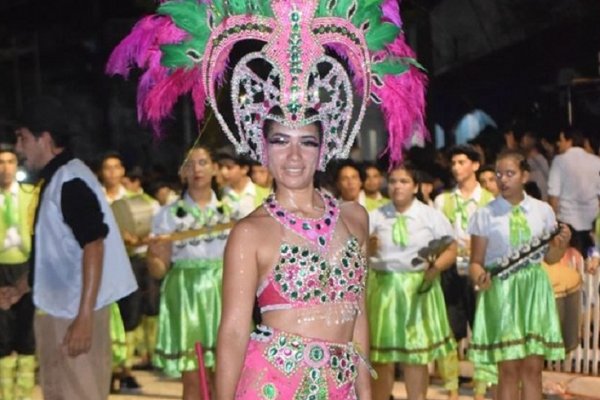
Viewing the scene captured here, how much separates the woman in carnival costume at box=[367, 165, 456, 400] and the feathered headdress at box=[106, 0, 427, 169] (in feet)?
12.9

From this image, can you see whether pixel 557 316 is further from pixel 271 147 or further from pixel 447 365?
pixel 271 147

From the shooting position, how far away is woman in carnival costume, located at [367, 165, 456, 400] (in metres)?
9.68

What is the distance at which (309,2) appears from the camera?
5227mm

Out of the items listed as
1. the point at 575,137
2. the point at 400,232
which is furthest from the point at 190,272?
the point at 575,137

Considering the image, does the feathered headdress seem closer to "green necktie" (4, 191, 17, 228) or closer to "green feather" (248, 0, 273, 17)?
"green feather" (248, 0, 273, 17)

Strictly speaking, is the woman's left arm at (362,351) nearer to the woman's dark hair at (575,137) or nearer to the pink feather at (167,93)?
the pink feather at (167,93)

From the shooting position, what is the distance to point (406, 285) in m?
9.77

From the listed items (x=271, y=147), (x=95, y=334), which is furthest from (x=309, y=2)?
(x=95, y=334)

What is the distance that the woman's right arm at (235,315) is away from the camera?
15.7 ft

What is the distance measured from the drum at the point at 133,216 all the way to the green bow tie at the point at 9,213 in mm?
1100

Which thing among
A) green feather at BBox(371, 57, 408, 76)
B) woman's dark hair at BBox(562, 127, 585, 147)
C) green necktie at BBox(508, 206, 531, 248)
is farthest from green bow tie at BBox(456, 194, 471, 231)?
green feather at BBox(371, 57, 408, 76)

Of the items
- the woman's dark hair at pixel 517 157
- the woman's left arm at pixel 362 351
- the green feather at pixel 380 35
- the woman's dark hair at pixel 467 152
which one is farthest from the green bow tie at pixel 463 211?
the woman's left arm at pixel 362 351

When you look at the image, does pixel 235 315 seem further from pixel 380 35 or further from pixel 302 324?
pixel 380 35

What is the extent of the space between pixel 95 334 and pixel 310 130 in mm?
A: 2380
